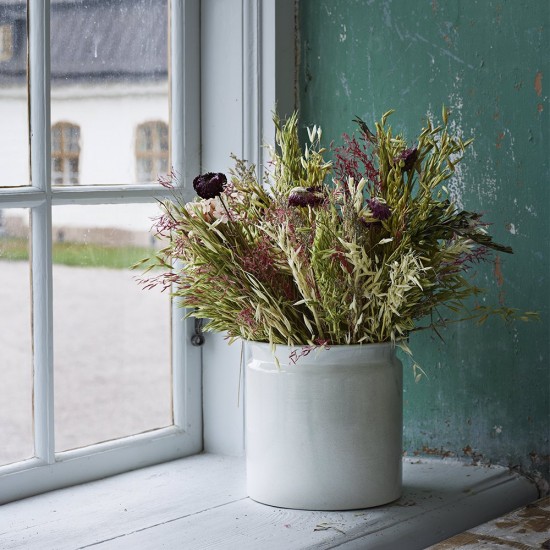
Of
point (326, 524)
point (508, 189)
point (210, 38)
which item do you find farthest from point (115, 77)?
point (326, 524)

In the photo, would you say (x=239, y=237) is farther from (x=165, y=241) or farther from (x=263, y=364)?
(x=165, y=241)

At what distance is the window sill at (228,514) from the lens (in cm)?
113

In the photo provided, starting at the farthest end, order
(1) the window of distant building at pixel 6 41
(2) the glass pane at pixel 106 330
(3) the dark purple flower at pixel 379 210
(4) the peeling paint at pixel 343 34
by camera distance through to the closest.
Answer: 1. (4) the peeling paint at pixel 343 34
2. (2) the glass pane at pixel 106 330
3. (1) the window of distant building at pixel 6 41
4. (3) the dark purple flower at pixel 379 210

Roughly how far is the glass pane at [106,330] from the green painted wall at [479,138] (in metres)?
0.38

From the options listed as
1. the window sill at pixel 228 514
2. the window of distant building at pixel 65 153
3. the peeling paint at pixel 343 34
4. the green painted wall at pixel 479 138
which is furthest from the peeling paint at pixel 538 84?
the window of distant building at pixel 65 153

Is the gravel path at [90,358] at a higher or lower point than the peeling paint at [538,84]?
lower

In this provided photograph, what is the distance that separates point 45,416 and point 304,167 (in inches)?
19.5

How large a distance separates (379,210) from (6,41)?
21.7 inches

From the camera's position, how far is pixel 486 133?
1.35m

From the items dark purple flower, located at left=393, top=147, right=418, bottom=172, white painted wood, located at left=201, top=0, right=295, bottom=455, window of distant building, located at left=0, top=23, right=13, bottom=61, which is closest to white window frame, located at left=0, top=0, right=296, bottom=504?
white painted wood, located at left=201, top=0, right=295, bottom=455

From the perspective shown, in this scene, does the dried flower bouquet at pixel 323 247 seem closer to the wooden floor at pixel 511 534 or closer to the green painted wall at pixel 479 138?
the green painted wall at pixel 479 138

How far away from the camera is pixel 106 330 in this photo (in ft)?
4.61

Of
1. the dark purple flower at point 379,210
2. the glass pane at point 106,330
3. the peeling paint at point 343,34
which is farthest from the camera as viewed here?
the peeling paint at point 343,34

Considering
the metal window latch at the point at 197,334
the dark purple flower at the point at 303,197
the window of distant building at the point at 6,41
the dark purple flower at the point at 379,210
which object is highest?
the window of distant building at the point at 6,41
